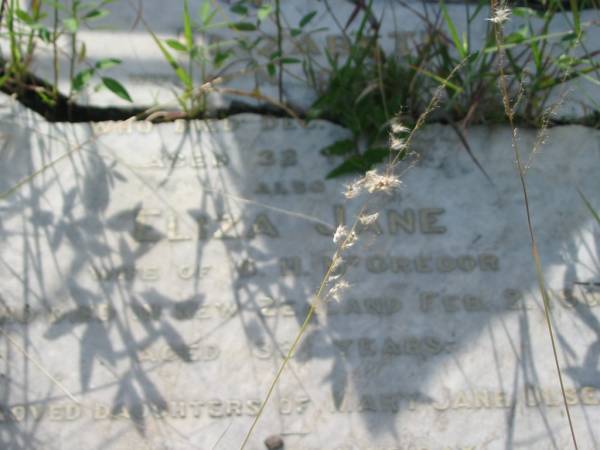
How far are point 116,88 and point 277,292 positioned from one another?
64cm

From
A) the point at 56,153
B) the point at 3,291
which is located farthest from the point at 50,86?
the point at 3,291

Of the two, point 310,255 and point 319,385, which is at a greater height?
point 310,255

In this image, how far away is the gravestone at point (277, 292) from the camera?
1.78 meters

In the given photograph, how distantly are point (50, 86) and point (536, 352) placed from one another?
4.62 ft

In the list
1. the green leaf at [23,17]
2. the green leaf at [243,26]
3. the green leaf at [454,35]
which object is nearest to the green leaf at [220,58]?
the green leaf at [243,26]

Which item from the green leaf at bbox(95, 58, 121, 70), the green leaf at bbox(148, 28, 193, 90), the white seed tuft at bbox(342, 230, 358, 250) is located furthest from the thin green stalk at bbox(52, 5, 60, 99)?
the white seed tuft at bbox(342, 230, 358, 250)

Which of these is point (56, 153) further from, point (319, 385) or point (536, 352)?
point (536, 352)

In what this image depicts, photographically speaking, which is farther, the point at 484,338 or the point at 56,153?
the point at 56,153

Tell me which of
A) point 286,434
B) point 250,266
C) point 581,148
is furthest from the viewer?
point 581,148

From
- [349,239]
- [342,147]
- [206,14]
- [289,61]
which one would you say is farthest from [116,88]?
[349,239]

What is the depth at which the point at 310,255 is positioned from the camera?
1927 mm

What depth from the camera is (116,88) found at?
1.93 meters

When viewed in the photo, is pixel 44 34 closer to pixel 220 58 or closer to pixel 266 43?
pixel 220 58

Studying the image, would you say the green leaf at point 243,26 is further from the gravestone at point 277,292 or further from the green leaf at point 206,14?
the gravestone at point 277,292
